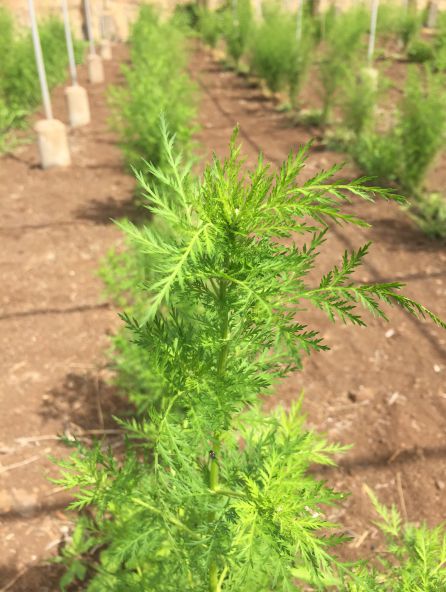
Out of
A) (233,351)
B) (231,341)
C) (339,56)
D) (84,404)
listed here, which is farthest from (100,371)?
(339,56)

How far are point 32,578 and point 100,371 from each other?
128 cm

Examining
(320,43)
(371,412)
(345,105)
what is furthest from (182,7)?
(371,412)

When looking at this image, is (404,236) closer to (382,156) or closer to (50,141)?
(382,156)

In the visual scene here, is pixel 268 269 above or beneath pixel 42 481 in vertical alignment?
above

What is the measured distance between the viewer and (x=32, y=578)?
2182 millimetres

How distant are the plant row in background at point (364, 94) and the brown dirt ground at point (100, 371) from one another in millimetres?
517

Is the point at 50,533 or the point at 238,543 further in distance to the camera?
the point at 50,533

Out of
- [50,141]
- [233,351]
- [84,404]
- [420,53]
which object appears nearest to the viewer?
[233,351]

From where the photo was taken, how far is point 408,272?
4422mm

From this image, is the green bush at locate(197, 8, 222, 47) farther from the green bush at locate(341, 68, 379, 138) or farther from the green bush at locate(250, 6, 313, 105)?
the green bush at locate(341, 68, 379, 138)

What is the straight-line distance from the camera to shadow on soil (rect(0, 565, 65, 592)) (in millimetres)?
2142

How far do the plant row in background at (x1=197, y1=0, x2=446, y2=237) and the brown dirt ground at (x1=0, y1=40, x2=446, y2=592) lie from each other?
20.4 inches

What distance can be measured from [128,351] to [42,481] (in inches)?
30.5

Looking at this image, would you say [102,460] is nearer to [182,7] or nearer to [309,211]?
[309,211]
